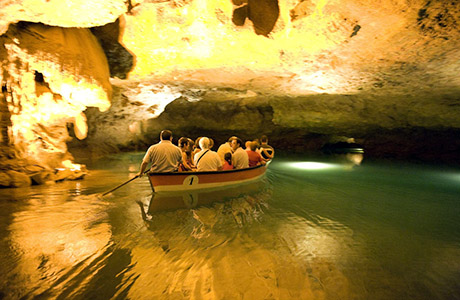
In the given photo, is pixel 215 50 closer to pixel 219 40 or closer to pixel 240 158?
pixel 219 40

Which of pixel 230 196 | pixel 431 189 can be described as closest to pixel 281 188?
pixel 230 196

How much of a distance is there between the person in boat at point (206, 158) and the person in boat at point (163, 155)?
0.66 metres

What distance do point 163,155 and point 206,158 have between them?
1.09 meters

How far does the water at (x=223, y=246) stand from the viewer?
8.38 feet

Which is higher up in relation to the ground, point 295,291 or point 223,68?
point 223,68

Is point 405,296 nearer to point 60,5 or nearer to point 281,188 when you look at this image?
point 281,188

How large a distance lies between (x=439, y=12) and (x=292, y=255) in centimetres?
476

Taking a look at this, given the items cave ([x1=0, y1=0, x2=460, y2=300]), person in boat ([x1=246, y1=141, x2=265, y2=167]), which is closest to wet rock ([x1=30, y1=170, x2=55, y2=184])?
cave ([x1=0, y1=0, x2=460, y2=300])

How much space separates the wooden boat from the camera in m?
5.76

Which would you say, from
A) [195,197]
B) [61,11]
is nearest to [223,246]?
[195,197]

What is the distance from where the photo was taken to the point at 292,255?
325cm

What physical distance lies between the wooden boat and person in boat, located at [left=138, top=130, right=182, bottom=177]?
20 centimetres

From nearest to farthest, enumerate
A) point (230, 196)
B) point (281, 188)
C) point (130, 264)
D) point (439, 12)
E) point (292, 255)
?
point (130, 264) → point (292, 255) → point (439, 12) → point (230, 196) → point (281, 188)

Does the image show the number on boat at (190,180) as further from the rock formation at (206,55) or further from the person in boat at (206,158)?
the rock formation at (206,55)
